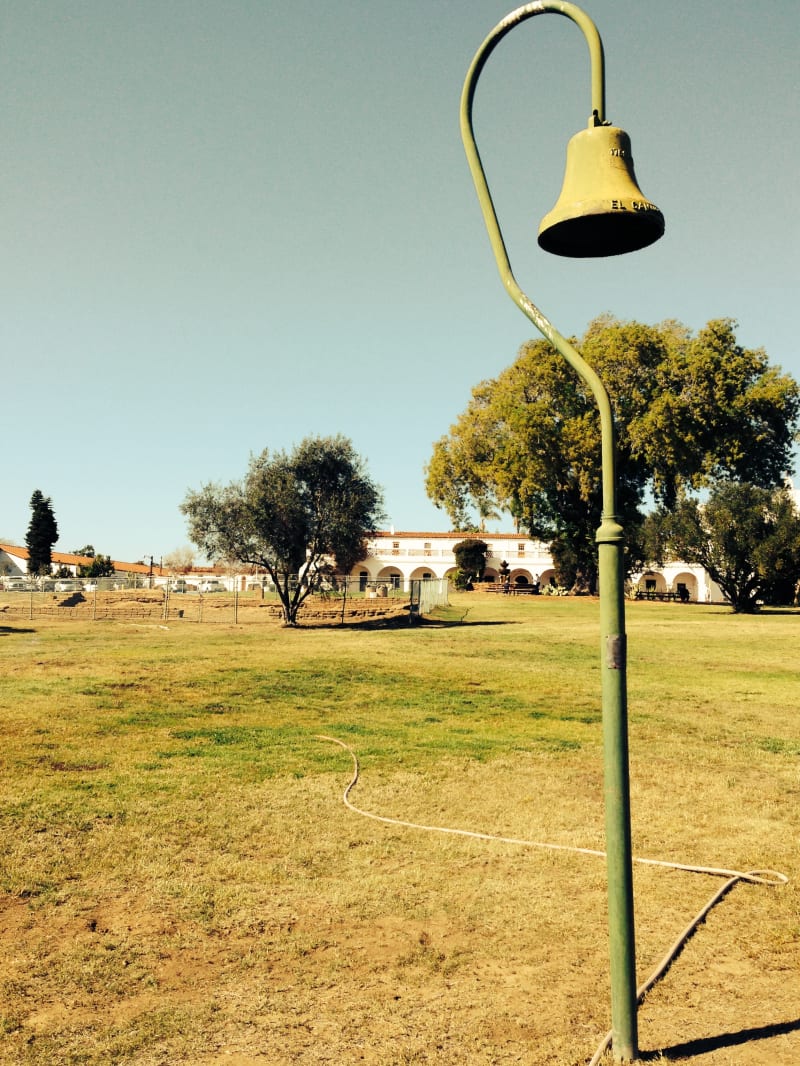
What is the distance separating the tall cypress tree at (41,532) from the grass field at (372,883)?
90.3 meters

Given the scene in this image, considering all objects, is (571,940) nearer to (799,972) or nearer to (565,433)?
(799,972)

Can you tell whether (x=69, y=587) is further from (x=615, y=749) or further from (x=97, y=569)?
(x=615, y=749)

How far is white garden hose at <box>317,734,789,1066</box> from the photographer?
13.6 feet

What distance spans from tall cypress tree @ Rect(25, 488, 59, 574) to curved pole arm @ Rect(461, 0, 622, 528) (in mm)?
100478

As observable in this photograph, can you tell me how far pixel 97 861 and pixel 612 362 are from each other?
49.5m

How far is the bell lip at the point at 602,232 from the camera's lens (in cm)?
348

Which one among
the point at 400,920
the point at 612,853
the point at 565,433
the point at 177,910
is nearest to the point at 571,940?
the point at 400,920

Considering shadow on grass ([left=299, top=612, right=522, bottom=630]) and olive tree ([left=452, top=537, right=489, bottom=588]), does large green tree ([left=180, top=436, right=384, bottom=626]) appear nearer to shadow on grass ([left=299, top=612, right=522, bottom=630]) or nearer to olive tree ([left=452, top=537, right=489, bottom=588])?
shadow on grass ([left=299, top=612, right=522, bottom=630])

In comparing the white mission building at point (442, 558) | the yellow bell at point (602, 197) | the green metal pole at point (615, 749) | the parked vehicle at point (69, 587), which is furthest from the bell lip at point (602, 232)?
the white mission building at point (442, 558)

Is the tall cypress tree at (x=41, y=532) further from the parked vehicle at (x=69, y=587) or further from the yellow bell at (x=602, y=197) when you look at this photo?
the yellow bell at (x=602, y=197)

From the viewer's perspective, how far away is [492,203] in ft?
12.3

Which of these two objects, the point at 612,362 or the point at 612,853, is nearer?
the point at 612,853

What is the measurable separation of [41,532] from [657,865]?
332 ft

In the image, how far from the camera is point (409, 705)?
524 inches
